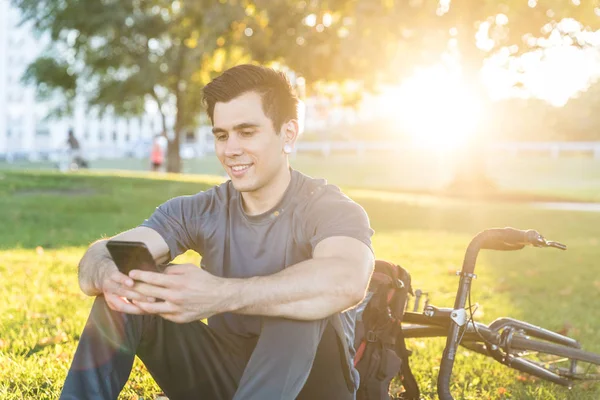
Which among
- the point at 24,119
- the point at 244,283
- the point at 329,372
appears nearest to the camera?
the point at 244,283

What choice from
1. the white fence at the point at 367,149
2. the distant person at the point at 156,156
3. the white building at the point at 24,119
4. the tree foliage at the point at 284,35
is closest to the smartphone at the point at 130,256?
the tree foliage at the point at 284,35

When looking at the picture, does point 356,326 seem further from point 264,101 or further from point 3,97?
point 3,97

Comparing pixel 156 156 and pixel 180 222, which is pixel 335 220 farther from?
pixel 156 156

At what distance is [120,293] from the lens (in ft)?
10.5

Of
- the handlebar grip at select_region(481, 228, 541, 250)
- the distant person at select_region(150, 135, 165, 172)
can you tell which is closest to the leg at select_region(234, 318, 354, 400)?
the handlebar grip at select_region(481, 228, 541, 250)

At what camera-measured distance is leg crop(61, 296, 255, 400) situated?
3092 millimetres

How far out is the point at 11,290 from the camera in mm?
7207

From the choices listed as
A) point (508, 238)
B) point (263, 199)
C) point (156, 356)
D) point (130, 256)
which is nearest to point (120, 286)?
point (130, 256)

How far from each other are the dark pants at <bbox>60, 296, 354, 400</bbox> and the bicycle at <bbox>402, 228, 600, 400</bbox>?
0.83m

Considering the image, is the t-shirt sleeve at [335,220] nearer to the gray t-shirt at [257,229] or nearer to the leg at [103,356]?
the gray t-shirt at [257,229]

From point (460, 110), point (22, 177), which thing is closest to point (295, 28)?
point (460, 110)

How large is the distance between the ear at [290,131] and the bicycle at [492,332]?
3.40ft

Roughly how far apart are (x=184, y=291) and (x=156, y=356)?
18.9 inches

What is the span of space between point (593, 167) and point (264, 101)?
129ft
